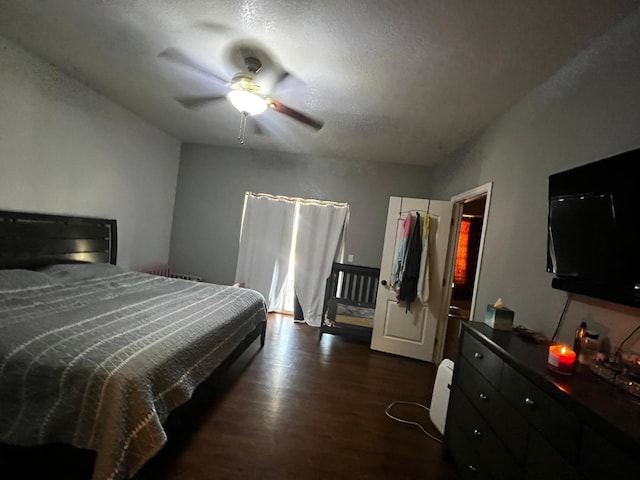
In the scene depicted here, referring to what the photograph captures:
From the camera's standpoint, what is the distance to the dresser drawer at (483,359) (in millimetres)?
1466

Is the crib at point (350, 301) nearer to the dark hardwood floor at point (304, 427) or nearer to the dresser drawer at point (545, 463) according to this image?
the dark hardwood floor at point (304, 427)

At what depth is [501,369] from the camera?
4.70 feet

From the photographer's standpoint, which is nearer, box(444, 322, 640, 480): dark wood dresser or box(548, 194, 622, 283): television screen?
box(444, 322, 640, 480): dark wood dresser

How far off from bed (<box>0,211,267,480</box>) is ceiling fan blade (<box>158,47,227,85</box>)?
5.91ft

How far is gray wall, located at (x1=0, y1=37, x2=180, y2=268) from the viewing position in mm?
2498

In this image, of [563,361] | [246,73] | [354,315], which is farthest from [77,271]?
[563,361]

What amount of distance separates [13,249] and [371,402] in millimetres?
3244

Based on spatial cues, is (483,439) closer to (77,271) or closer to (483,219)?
(483,219)

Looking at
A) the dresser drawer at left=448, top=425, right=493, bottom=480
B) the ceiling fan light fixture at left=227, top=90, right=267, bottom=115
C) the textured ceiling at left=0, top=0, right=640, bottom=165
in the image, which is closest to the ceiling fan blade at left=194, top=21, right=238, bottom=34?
the textured ceiling at left=0, top=0, right=640, bottom=165

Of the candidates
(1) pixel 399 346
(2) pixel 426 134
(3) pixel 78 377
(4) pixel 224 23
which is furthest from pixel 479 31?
(1) pixel 399 346

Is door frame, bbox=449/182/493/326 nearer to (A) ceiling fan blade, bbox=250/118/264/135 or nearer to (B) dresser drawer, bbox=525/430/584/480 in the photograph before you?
(B) dresser drawer, bbox=525/430/584/480

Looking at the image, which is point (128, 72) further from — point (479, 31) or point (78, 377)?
point (479, 31)

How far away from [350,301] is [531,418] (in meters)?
3.13

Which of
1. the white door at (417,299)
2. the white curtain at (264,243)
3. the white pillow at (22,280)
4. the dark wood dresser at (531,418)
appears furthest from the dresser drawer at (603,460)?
the white curtain at (264,243)
